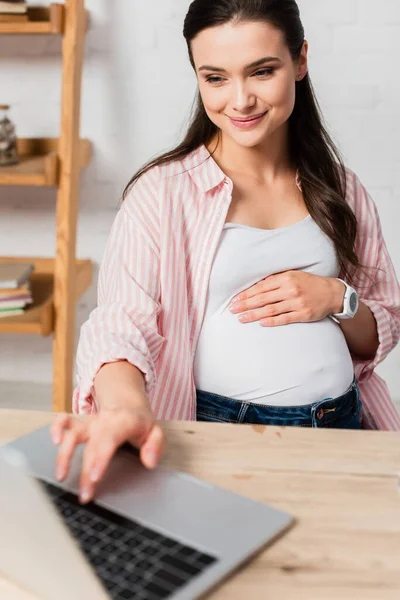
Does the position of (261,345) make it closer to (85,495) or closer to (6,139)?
(85,495)

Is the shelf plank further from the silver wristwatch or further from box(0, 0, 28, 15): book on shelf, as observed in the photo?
the silver wristwatch

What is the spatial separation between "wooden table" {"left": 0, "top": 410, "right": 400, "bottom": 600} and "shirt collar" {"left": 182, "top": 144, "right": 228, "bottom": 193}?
22.4 inches

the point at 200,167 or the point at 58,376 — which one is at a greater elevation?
the point at 200,167

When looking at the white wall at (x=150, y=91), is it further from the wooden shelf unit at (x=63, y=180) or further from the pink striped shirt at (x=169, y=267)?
the pink striped shirt at (x=169, y=267)

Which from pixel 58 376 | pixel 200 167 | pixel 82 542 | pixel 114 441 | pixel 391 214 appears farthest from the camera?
pixel 391 214

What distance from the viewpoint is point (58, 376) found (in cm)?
229

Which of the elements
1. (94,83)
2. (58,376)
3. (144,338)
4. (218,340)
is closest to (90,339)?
(144,338)

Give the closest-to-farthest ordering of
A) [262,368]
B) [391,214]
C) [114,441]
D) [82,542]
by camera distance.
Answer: [82,542], [114,441], [262,368], [391,214]

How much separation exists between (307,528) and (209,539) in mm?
112

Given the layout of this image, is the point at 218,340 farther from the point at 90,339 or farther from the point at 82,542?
the point at 82,542

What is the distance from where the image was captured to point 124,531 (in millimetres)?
720

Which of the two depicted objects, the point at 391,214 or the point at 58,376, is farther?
the point at 391,214

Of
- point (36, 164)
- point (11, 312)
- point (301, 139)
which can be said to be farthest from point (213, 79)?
point (11, 312)

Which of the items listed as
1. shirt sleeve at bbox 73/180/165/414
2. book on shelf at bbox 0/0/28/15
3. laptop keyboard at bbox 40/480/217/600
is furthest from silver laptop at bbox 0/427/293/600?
book on shelf at bbox 0/0/28/15
